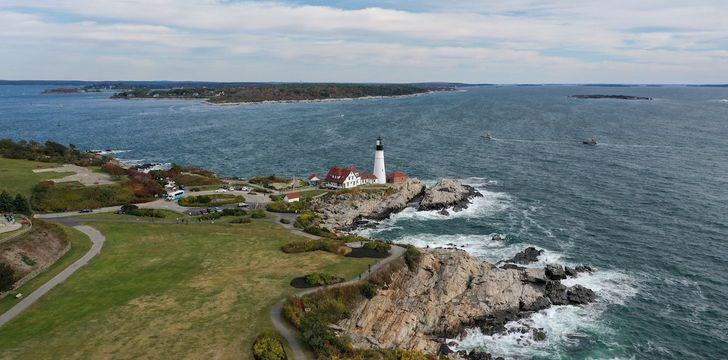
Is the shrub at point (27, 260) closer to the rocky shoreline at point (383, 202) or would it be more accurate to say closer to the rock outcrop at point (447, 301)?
the rock outcrop at point (447, 301)

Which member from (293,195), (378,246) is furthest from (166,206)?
(378,246)

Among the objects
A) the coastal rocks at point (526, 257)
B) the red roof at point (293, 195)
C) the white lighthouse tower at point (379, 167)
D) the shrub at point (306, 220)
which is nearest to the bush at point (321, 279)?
the shrub at point (306, 220)

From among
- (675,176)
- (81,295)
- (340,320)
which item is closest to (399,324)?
(340,320)

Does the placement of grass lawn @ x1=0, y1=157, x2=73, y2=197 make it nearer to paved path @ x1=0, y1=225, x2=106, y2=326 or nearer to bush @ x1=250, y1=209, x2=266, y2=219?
paved path @ x1=0, y1=225, x2=106, y2=326

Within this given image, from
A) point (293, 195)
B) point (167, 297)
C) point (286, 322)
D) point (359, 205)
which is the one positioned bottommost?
point (359, 205)

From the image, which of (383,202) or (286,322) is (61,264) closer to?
(286,322)

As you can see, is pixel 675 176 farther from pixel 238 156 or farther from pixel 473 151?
pixel 238 156

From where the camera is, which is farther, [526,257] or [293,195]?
[293,195]

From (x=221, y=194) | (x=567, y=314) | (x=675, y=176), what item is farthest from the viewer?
(x=675, y=176)
